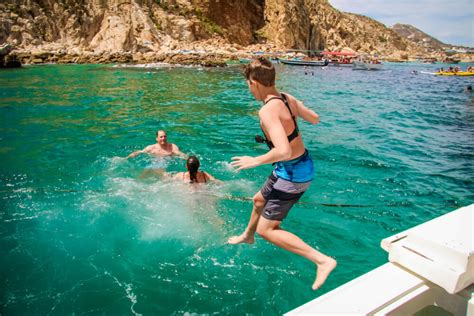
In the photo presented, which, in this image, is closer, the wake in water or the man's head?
the wake in water

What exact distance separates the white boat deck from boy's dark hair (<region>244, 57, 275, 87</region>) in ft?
5.54

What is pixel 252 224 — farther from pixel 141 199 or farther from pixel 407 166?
pixel 407 166

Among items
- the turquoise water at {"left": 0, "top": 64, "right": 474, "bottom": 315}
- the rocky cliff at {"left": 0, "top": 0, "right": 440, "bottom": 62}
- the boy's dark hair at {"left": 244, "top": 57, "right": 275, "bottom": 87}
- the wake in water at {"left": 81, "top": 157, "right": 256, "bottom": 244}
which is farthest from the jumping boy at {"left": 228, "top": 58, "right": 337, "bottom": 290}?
the rocky cliff at {"left": 0, "top": 0, "right": 440, "bottom": 62}

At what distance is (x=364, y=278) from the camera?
2.22 metres

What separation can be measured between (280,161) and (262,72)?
0.86 m

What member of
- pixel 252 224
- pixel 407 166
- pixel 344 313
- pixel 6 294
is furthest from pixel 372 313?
pixel 407 166

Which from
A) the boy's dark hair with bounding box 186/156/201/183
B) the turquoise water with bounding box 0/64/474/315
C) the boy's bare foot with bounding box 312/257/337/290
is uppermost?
the boy's dark hair with bounding box 186/156/201/183

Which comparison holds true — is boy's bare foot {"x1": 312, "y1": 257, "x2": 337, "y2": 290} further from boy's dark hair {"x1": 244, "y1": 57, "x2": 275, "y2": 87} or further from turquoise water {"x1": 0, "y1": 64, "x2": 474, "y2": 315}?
boy's dark hair {"x1": 244, "y1": 57, "x2": 275, "y2": 87}

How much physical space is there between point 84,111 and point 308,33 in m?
90.6

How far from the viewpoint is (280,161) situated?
312 cm

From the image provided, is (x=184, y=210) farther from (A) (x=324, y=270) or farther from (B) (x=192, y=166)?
(A) (x=324, y=270)

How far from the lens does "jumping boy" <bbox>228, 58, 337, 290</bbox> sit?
9.39 feet

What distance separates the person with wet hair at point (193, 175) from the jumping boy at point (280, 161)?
306 centimetres

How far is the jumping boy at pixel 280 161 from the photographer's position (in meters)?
2.86
